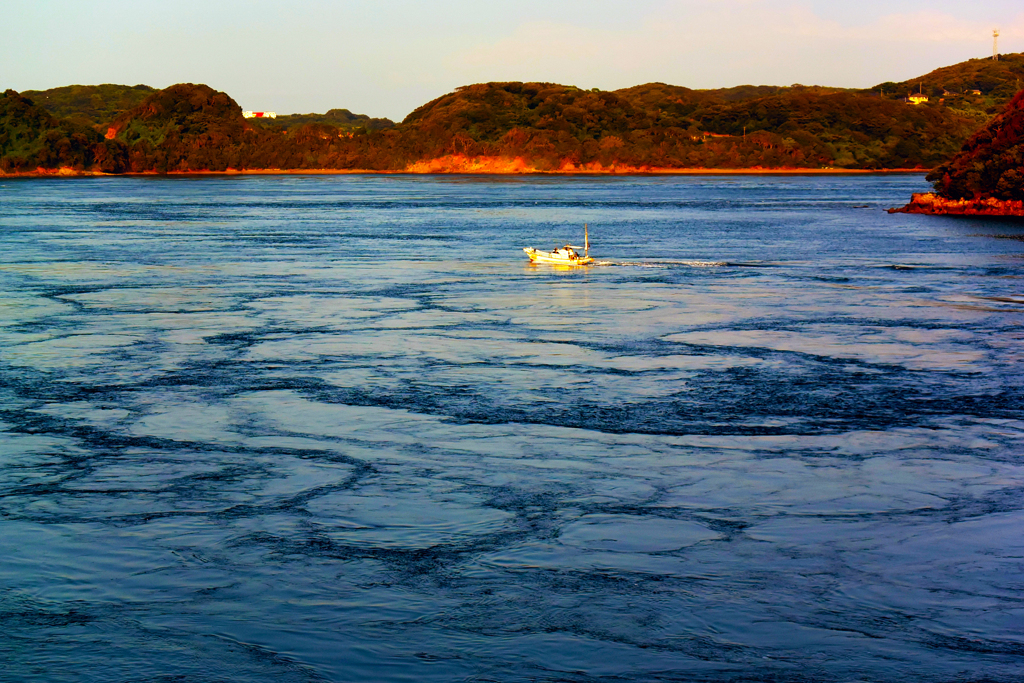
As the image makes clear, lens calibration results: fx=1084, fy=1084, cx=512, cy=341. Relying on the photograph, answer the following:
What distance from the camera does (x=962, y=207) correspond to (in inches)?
2879

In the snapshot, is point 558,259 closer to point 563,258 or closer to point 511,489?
point 563,258

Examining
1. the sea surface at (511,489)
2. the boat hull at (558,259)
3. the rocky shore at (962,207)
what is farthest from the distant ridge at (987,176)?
the sea surface at (511,489)

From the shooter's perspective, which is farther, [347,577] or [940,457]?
[940,457]

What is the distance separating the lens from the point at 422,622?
9125mm

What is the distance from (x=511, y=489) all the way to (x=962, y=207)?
68558 mm

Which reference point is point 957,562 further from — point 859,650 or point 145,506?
point 145,506

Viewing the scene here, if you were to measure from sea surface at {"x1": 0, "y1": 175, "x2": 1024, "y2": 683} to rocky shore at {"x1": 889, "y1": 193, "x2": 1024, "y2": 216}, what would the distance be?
1721 inches

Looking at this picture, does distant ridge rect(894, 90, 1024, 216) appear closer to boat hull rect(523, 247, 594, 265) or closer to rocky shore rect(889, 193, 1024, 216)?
rocky shore rect(889, 193, 1024, 216)

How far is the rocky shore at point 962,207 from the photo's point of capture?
69.1 metres

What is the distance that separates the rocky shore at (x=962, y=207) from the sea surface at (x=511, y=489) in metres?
43.7

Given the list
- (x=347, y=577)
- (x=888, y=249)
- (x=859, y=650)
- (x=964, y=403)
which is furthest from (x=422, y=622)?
(x=888, y=249)

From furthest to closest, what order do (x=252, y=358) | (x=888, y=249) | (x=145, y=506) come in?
(x=888, y=249) → (x=252, y=358) → (x=145, y=506)

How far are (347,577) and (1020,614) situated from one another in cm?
589

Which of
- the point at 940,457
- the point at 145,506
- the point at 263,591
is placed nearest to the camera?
the point at 263,591
